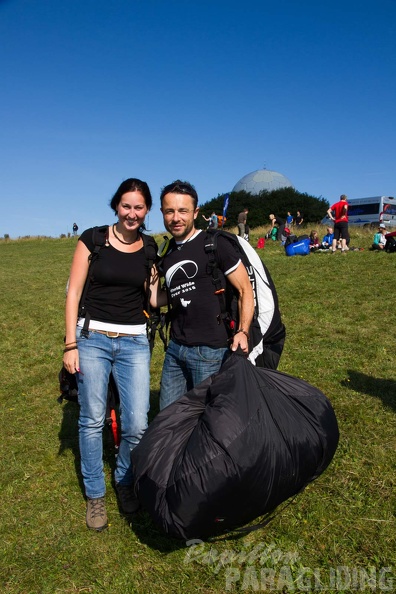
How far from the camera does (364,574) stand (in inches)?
106

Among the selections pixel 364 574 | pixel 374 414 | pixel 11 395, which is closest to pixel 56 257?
pixel 11 395

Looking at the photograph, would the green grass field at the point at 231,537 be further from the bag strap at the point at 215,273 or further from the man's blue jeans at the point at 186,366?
the bag strap at the point at 215,273

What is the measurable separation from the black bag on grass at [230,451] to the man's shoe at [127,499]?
2.63 feet

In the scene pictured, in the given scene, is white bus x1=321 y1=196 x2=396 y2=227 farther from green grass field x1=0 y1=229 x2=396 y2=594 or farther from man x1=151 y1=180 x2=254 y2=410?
man x1=151 y1=180 x2=254 y2=410

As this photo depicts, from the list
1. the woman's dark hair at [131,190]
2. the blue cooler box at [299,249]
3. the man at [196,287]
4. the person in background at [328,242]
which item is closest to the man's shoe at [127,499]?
the man at [196,287]

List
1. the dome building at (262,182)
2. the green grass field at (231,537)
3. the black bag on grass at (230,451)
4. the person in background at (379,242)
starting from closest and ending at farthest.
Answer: the black bag on grass at (230,451) < the green grass field at (231,537) < the person in background at (379,242) < the dome building at (262,182)

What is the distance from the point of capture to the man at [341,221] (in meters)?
15.5

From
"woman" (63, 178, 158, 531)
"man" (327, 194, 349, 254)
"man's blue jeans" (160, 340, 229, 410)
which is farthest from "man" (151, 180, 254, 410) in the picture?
"man" (327, 194, 349, 254)

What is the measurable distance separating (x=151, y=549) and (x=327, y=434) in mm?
1394

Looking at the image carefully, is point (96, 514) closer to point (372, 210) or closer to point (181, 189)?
point (181, 189)

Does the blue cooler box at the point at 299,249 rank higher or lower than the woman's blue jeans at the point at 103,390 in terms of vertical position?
higher

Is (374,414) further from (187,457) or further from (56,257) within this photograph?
(56,257)

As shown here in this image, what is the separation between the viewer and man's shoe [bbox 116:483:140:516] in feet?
11.1

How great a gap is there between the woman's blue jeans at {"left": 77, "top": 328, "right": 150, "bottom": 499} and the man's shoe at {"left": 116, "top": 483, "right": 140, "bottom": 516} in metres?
0.16
